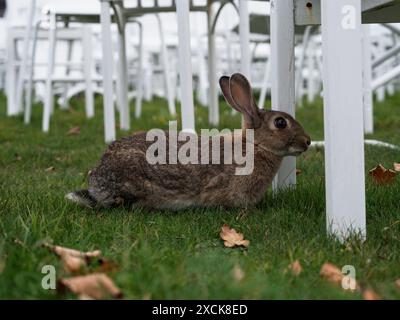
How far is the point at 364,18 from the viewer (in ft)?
9.53

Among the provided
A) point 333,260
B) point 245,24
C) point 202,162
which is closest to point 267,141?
point 202,162

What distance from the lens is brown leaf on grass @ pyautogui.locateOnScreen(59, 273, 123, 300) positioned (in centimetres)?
162

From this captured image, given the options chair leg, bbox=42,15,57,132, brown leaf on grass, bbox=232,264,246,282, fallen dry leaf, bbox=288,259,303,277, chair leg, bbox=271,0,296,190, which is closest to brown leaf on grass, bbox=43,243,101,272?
brown leaf on grass, bbox=232,264,246,282

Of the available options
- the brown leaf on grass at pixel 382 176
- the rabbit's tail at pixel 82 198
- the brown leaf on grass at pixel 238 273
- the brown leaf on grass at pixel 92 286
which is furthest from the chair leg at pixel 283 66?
the brown leaf on grass at pixel 92 286

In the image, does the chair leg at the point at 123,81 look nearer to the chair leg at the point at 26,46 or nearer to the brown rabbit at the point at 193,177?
the chair leg at the point at 26,46

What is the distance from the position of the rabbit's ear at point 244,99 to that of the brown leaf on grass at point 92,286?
1428 millimetres

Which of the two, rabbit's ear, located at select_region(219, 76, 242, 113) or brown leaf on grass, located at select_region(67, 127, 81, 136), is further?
brown leaf on grass, located at select_region(67, 127, 81, 136)

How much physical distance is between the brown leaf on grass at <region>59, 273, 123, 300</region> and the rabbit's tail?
125cm

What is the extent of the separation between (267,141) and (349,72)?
824 millimetres

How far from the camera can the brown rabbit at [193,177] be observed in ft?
9.64

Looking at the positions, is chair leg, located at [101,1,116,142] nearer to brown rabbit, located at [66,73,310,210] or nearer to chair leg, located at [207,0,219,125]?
chair leg, located at [207,0,219,125]

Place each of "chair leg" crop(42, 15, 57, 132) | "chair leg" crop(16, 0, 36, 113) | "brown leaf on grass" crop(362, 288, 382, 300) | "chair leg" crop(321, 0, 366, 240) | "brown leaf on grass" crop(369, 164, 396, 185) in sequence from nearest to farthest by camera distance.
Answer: "brown leaf on grass" crop(362, 288, 382, 300), "chair leg" crop(321, 0, 366, 240), "brown leaf on grass" crop(369, 164, 396, 185), "chair leg" crop(42, 15, 57, 132), "chair leg" crop(16, 0, 36, 113)
